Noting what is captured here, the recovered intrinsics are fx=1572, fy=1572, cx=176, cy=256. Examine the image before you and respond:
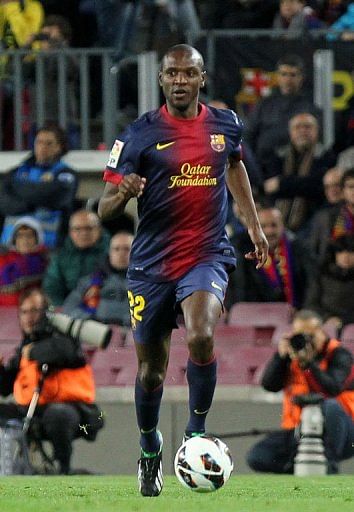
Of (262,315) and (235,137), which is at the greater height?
(235,137)

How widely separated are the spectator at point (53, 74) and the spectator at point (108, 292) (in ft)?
8.03

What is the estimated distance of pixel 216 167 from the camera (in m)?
8.45

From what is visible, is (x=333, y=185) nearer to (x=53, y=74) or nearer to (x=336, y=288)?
(x=336, y=288)

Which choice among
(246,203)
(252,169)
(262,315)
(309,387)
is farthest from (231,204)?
(246,203)

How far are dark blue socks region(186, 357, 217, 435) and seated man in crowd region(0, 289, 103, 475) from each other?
424 cm

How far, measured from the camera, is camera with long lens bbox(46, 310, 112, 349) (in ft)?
42.1

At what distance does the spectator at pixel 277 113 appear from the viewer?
15.0 metres

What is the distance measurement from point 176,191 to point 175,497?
64.0 inches

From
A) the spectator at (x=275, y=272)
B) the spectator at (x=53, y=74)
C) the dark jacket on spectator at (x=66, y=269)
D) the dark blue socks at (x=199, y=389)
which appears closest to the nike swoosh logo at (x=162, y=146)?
the dark blue socks at (x=199, y=389)

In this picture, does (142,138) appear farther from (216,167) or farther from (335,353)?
(335,353)

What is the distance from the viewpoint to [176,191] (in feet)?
27.4

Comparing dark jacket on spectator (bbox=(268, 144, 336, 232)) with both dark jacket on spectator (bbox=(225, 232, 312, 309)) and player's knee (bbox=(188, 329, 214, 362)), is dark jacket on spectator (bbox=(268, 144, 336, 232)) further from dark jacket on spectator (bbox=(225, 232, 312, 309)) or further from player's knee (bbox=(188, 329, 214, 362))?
player's knee (bbox=(188, 329, 214, 362))

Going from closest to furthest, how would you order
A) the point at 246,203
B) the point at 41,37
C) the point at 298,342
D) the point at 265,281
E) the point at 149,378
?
1. the point at 149,378
2. the point at 246,203
3. the point at 298,342
4. the point at 265,281
5. the point at 41,37

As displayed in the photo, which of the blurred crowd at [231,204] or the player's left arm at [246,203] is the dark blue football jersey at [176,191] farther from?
the blurred crowd at [231,204]
